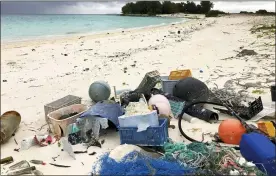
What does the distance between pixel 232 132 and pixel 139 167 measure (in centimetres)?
141

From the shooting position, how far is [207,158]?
370 centimetres

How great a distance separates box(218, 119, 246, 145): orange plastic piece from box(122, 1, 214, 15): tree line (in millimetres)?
76548

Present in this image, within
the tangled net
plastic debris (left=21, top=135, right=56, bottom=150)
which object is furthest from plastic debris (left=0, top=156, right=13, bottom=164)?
the tangled net

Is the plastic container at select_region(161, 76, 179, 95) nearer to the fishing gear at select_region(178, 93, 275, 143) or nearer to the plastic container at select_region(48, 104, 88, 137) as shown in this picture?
the fishing gear at select_region(178, 93, 275, 143)

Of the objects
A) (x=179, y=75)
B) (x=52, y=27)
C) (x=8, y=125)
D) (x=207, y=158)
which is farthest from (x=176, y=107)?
(x=52, y=27)

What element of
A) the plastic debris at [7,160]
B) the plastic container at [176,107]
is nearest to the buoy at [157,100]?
the plastic container at [176,107]

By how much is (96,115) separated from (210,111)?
70.5 inches

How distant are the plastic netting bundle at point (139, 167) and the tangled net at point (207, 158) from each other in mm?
134

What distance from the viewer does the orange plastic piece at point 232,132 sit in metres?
4.28

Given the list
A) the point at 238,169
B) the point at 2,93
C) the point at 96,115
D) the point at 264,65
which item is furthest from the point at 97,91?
the point at 264,65

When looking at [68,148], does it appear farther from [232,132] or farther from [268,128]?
[268,128]

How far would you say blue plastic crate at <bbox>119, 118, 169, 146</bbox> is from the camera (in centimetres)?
422

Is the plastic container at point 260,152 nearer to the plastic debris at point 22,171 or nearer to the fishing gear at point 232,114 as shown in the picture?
the fishing gear at point 232,114

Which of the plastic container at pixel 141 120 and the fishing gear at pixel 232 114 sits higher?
the plastic container at pixel 141 120
